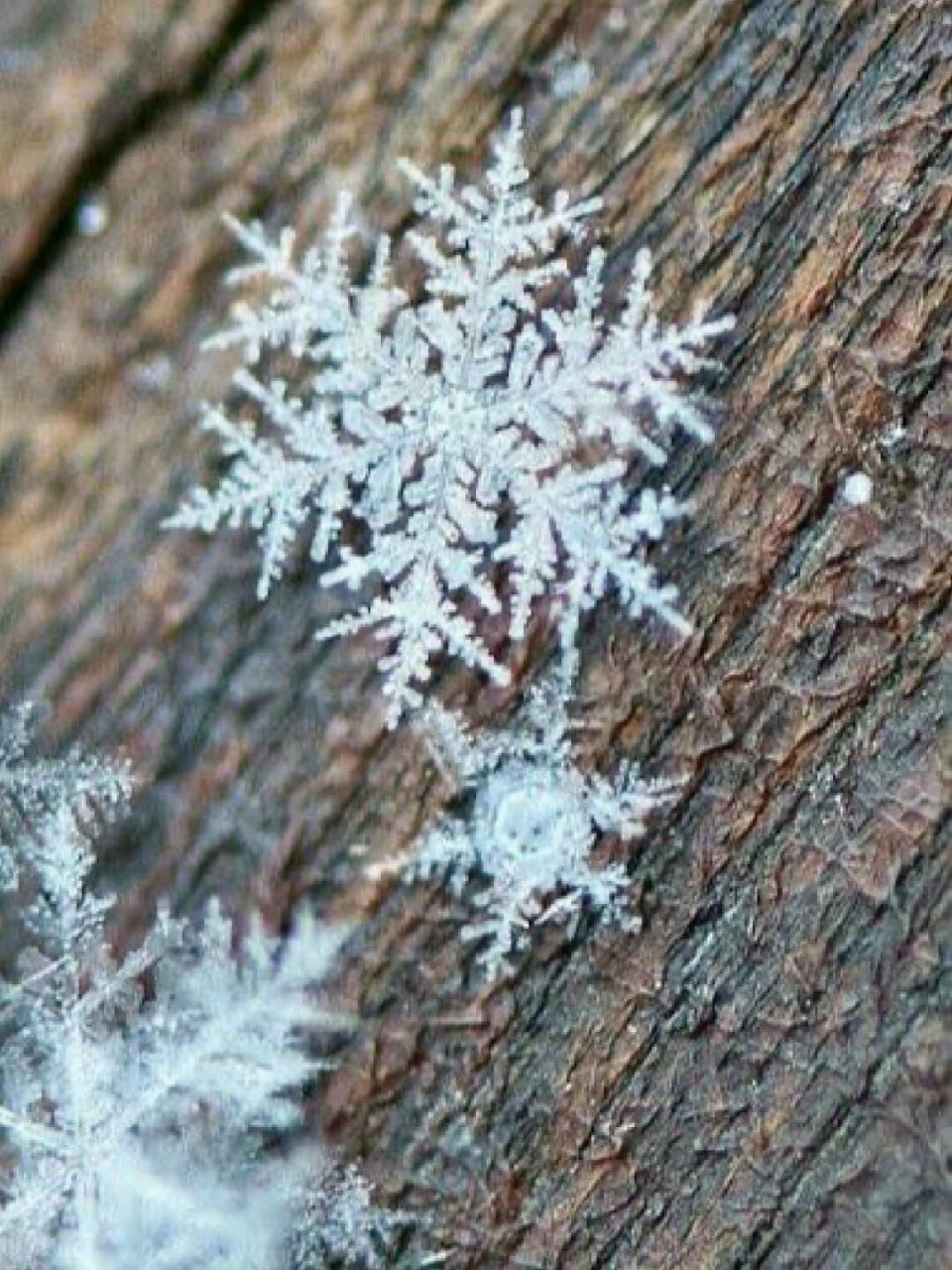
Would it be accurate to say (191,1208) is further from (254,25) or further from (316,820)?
(254,25)

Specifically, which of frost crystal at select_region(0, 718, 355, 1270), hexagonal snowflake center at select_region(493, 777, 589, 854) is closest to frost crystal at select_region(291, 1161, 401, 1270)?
frost crystal at select_region(0, 718, 355, 1270)

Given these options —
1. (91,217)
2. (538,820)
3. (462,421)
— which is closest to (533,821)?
(538,820)

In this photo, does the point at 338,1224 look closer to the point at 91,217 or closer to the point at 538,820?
the point at 538,820

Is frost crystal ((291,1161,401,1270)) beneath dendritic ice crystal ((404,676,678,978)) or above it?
beneath

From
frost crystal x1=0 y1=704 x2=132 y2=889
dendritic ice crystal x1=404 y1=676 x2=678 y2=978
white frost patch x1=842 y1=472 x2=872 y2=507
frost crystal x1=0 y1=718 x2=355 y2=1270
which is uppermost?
white frost patch x1=842 y1=472 x2=872 y2=507

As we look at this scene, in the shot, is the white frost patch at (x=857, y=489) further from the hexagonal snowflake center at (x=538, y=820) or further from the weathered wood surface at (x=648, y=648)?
the hexagonal snowflake center at (x=538, y=820)

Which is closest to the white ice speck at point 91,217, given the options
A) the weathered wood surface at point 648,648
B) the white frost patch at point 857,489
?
the weathered wood surface at point 648,648

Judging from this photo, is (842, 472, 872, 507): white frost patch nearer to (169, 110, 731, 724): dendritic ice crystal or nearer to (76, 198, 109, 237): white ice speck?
(169, 110, 731, 724): dendritic ice crystal
